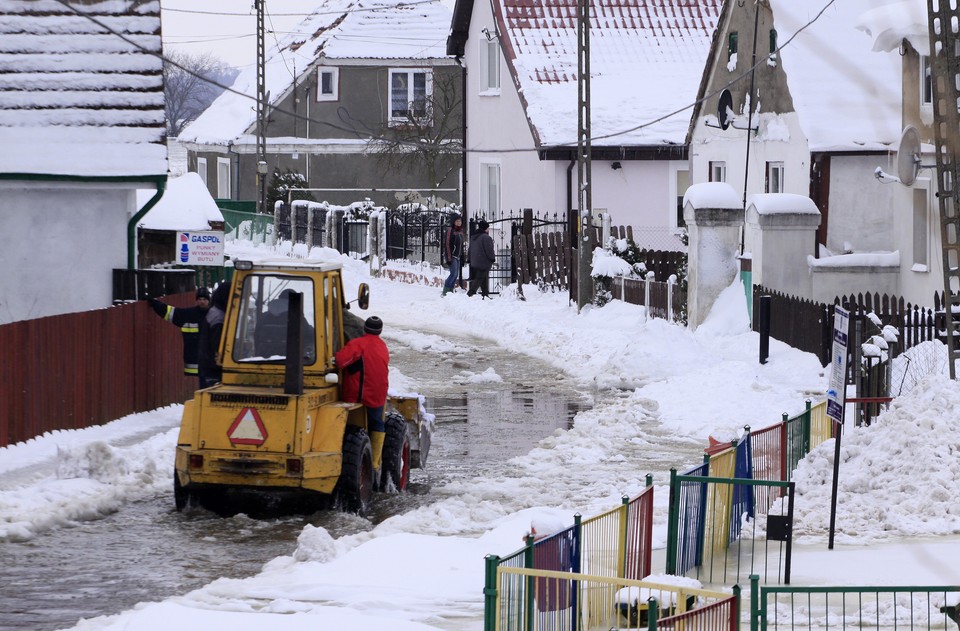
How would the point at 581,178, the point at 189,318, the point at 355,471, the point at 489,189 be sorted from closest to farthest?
1. the point at 355,471
2. the point at 189,318
3. the point at 581,178
4. the point at 489,189

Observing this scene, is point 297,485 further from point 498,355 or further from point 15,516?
point 498,355

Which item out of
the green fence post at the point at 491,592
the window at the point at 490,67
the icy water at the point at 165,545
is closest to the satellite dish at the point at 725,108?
the window at the point at 490,67

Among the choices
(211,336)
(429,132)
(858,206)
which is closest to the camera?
(211,336)

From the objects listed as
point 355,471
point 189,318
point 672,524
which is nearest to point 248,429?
point 355,471

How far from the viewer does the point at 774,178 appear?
2745cm

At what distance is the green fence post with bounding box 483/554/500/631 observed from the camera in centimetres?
600

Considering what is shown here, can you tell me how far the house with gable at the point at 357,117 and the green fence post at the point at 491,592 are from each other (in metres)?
47.1

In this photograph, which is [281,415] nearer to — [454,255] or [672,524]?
[672,524]

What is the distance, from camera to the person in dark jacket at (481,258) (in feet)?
97.7

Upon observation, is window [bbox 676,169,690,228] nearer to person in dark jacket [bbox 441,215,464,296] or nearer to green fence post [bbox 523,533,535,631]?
person in dark jacket [bbox 441,215,464,296]

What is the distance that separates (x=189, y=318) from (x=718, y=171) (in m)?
18.5

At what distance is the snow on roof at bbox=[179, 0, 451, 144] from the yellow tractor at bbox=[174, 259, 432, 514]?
1661 inches

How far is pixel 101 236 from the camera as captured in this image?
1855cm

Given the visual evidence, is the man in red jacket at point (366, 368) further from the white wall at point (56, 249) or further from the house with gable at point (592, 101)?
the house with gable at point (592, 101)
